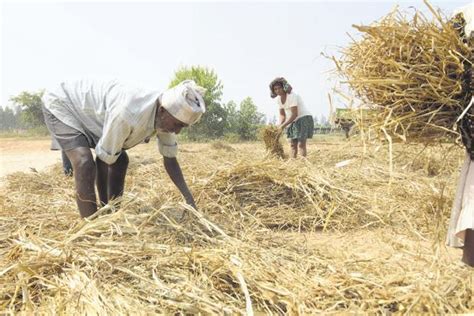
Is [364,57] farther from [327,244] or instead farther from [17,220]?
Answer: [17,220]

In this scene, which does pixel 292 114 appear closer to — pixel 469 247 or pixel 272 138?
pixel 272 138

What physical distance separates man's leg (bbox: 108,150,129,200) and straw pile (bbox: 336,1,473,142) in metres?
1.89

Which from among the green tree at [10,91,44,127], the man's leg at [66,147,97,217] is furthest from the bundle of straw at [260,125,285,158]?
the green tree at [10,91,44,127]

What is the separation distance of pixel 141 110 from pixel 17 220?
5.12 ft

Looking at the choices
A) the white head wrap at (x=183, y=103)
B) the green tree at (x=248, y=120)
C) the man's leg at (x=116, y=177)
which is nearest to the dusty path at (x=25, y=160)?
the man's leg at (x=116, y=177)

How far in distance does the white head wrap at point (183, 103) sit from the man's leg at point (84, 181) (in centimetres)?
64

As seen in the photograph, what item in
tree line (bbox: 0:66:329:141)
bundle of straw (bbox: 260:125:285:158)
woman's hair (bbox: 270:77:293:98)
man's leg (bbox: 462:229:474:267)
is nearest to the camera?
man's leg (bbox: 462:229:474:267)

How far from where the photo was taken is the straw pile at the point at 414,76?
5.85ft

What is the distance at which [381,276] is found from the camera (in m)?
1.92

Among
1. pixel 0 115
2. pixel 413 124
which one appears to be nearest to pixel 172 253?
pixel 413 124

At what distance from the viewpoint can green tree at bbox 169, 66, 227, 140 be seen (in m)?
24.4

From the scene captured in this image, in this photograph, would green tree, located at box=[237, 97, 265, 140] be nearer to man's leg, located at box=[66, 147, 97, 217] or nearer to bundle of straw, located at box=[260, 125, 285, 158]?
bundle of straw, located at box=[260, 125, 285, 158]

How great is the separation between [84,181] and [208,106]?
72.3ft

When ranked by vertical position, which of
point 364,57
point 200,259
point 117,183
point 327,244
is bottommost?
point 327,244
